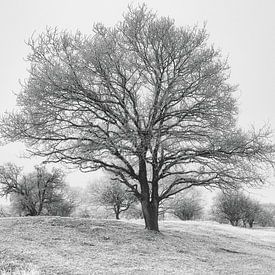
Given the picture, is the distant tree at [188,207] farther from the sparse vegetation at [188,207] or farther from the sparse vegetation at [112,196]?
the sparse vegetation at [112,196]

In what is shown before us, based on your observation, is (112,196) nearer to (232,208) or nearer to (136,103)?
(232,208)

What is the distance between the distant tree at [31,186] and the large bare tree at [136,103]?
26718 millimetres

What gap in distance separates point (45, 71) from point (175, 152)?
7.75 m

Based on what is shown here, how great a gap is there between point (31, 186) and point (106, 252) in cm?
3594

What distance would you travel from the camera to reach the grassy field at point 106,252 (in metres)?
9.57

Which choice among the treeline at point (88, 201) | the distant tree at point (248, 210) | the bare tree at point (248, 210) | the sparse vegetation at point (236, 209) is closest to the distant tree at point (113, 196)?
the treeline at point (88, 201)

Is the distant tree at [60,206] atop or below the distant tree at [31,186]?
below

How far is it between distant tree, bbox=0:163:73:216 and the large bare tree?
2672 centimetres

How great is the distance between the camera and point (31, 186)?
45531 millimetres

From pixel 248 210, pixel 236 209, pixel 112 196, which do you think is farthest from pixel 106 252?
pixel 248 210

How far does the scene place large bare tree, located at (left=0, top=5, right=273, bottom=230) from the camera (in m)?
15.9

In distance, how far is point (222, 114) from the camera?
16.8 m

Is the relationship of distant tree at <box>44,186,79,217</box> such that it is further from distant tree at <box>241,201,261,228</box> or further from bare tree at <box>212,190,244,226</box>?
distant tree at <box>241,201,261,228</box>

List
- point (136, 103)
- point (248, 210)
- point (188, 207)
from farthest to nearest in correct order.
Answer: point (188, 207) < point (248, 210) < point (136, 103)
